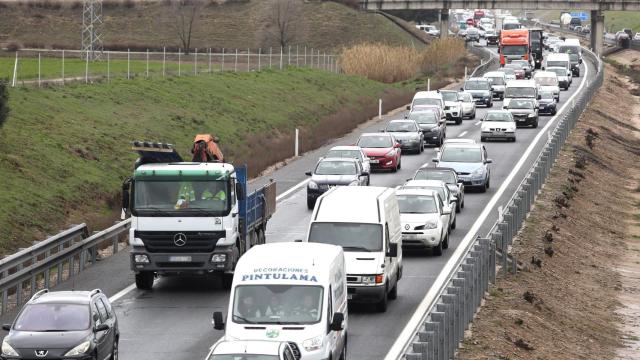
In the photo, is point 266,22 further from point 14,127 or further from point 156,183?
point 156,183

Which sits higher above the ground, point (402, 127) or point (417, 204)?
point (402, 127)

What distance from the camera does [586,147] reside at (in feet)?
222

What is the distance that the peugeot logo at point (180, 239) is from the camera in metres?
29.0

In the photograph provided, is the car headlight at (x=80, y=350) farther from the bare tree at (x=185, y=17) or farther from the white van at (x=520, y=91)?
the bare tree at (x=185, y=17)

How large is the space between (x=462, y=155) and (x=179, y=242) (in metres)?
20.1

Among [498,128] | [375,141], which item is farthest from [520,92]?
[375,141]

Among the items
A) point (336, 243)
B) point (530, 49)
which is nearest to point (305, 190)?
point (336, 243)

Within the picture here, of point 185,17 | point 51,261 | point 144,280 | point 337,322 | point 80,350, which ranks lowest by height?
point 144,280

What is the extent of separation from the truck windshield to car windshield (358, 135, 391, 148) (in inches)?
948

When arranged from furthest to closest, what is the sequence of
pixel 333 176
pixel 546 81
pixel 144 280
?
1. pixel 546 81
2. pixel 333 176
3. pixel 144 280

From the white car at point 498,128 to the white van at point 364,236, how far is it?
34.3 m

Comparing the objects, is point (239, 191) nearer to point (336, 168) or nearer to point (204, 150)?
point (204, 150)

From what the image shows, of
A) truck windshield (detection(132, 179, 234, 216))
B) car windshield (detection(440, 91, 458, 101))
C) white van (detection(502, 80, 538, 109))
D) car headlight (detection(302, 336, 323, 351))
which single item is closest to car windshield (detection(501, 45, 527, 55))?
car windshield (detection(440, 91, 458, 101))

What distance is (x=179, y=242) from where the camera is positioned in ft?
95.2
